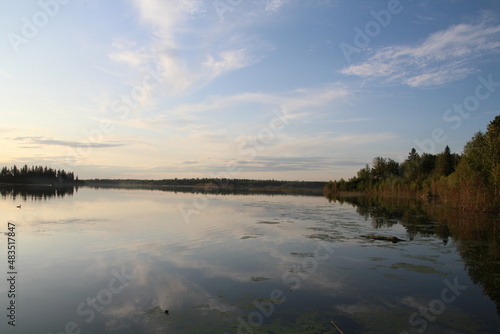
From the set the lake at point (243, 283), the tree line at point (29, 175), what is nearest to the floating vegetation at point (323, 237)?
the lake at point (243, 283)

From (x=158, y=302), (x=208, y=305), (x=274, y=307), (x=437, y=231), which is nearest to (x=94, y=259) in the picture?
(x=158, y=302)

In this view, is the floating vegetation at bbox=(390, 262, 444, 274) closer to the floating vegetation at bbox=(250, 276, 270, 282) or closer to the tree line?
the floating vegetation at bbox=(250, 276, 270, 282)

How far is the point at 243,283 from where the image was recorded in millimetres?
9266

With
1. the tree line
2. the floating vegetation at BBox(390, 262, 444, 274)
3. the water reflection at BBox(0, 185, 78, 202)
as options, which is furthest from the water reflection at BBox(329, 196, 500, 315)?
the tree line

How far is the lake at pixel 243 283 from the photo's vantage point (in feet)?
22.0

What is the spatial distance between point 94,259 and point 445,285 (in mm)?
11225

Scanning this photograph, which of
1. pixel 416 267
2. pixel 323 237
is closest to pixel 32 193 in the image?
pixel 323 237

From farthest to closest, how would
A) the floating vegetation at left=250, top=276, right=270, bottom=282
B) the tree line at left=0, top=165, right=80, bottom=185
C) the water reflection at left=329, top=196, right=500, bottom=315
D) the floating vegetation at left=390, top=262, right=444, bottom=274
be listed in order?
the tree line at left=0, top=165, right=80, bottom=185 < the floating vegetation at left=390, top=262, right=444, bottom=274 < the water reflection at left=329, top=196, right=500, bottom=315 < the floating vegetation at left=250, top=276, right=270, bottom=282

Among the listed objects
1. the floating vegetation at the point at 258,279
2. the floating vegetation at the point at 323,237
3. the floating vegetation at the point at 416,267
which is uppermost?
the floating vegetation at the point at 258,279

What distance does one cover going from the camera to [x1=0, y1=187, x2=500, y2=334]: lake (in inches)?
264

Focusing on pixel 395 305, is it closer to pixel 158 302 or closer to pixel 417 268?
pixel 417 268

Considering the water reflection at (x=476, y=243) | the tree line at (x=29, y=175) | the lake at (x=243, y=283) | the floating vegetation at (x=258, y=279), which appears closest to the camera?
the lake at (x=243, y=283)

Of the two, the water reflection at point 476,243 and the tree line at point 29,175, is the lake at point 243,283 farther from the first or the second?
the tree line at point 29,175

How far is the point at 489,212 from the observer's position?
30750 millimetres
